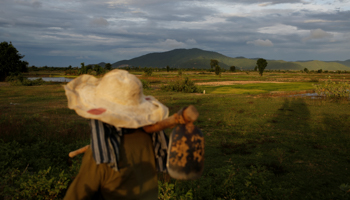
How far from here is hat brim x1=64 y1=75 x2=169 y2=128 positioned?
1.67 metres

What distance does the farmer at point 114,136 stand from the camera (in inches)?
66.1

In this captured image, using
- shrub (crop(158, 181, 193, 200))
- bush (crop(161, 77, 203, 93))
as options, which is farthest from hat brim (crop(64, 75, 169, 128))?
bush (crop(161, 77, 203, 93))

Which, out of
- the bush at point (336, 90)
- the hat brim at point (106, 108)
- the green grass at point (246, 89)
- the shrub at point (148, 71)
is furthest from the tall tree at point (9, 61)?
the hat brim at point (106, 108)

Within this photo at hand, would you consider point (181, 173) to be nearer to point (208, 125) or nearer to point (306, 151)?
point (306, 151)

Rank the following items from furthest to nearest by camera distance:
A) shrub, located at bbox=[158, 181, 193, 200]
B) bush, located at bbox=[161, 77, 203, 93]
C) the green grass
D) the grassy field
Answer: the green grass, bush, located at bbox=[161, 77, 203, 93], the grassy field, shrub, located at bbox=[158, 181, 193, 200]

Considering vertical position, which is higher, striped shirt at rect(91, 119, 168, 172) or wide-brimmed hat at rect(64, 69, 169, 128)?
wide-brimmed hat at rect(64, 69, 169, 128)

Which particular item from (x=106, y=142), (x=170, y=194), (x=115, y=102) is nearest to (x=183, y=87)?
(x=170, y=194)

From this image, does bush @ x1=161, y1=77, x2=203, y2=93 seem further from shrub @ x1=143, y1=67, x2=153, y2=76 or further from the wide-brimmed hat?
the wide-brimmed hat

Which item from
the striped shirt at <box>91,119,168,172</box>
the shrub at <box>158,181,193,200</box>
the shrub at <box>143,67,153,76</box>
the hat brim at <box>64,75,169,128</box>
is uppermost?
the shrub at <box>143,67,153,76</box>

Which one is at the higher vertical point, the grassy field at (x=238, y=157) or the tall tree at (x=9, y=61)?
the tall tree at (x=9, y=61)

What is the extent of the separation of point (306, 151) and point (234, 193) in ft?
17.2

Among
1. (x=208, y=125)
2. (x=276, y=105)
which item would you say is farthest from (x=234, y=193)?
(x=276, y=105)

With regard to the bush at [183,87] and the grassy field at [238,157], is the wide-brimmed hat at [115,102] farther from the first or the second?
the bush at [183,87]

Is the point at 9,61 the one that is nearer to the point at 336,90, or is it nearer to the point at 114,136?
the point at 336,90
